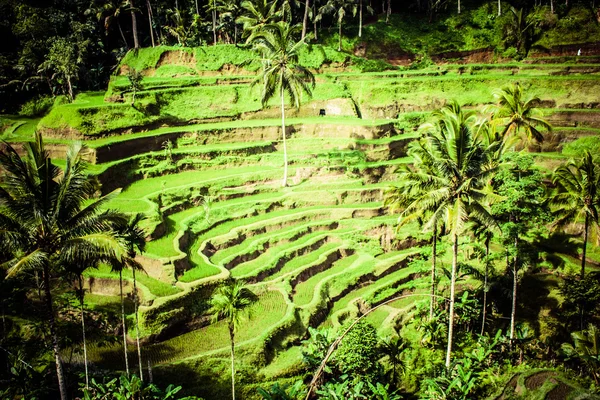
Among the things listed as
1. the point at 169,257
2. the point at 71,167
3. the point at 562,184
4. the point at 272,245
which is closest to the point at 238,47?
the point at 272,245

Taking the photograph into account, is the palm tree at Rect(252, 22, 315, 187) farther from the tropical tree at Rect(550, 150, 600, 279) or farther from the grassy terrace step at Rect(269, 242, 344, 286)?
the tropical tree at Rect(550, 150, 600, 279)

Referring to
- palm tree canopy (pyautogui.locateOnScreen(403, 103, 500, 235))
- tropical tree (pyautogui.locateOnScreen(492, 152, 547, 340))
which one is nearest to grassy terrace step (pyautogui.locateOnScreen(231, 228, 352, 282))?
palm tree canopy (pyautogui.locateOnScreen(403, 103, 500, 235))

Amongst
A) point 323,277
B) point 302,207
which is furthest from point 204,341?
point 302,207

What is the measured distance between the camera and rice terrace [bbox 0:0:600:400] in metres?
17.8

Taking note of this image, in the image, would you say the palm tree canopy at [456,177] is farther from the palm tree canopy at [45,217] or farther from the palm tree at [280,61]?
the palm tree at [280,61]

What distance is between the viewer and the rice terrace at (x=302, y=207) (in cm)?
1781

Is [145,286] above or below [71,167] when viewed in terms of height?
below

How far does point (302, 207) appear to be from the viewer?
3456 cm

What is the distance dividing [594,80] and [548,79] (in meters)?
3.49

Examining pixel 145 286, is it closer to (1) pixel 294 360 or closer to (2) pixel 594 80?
(1) pixel 294 360

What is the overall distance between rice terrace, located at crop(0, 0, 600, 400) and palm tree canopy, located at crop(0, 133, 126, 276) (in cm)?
7

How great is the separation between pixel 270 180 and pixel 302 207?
3.68 meters

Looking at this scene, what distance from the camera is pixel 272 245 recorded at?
29.8 meters

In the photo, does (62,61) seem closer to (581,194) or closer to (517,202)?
(517,202)
